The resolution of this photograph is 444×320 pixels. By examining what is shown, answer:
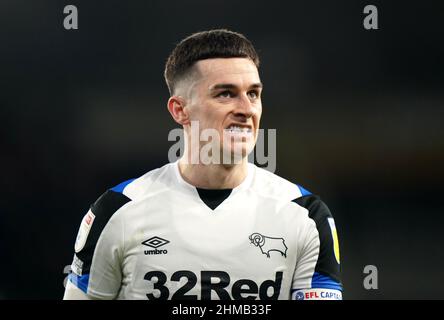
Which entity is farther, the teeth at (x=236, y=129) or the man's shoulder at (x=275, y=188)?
the man's shoulder at (x=275, y=188)

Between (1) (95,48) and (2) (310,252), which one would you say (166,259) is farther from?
(1) (95,48)

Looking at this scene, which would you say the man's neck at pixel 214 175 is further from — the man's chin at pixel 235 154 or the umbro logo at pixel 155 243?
the umbro logo at pixel 155 243

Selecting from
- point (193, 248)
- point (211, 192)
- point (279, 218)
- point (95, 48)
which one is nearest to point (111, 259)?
point (193, 248)

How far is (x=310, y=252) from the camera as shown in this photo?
2514mm

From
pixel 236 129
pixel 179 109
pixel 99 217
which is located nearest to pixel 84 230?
pixel 99 217

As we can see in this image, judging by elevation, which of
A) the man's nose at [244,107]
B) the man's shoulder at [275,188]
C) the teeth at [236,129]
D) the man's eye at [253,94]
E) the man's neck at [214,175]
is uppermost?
the man's eye at [253,94]

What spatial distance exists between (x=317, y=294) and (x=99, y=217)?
3.39 feet

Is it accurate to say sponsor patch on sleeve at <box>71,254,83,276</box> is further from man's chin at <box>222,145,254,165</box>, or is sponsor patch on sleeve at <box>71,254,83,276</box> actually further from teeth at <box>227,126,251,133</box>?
teeth at <box>227,126,251,133</box>

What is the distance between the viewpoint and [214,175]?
258 cm

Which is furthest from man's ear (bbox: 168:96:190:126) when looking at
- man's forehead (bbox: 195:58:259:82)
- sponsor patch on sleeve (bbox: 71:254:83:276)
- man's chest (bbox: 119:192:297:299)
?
sponsor patch on sleeve (bbox: 71:254:83:276)

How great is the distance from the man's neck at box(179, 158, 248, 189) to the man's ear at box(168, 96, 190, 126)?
208 mm

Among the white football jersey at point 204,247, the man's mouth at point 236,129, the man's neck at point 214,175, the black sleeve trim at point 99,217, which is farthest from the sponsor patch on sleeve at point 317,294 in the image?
the black sleeve trim at point 99,217

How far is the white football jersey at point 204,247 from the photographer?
2.45 meters
